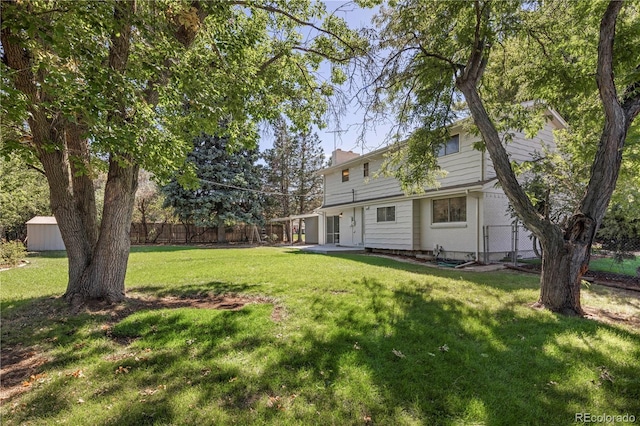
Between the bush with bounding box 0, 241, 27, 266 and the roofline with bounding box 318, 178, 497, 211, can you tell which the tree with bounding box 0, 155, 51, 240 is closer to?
the bush with bounding box 0, 241, 27, 266

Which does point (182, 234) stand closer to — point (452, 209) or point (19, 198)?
point (19, 198)

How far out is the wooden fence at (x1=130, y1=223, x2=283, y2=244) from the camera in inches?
936

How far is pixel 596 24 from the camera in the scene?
5480mm

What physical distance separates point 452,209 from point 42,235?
2129 centimetres

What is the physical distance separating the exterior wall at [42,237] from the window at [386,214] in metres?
18.0

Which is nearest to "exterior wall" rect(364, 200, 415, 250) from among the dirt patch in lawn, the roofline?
the roofline

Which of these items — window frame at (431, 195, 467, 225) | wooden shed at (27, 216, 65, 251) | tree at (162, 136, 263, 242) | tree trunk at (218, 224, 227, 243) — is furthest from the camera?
tree trunk at (218, 224, 227, 243)

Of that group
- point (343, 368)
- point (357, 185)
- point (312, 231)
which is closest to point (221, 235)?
point (312, 231)

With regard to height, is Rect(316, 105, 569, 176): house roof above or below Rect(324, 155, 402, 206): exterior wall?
above

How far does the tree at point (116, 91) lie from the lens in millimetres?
3469

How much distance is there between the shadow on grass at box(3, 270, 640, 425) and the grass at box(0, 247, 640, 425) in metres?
0.02

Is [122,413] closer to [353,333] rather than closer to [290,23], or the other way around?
[353,333]

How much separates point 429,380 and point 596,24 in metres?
6.87

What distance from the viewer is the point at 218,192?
882 inches
